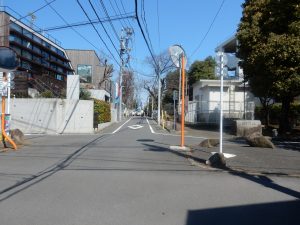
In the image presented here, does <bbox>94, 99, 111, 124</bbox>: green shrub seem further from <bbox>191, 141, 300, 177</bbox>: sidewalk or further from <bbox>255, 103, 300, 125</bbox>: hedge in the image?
<bbox>191, 141, 300, 177</bbox>: sidewalk

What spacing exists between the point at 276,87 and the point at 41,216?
18.3 m

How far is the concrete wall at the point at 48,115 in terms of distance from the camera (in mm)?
27797

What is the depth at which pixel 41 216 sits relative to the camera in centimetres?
654

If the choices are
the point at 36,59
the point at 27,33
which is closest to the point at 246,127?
the point at 27,33

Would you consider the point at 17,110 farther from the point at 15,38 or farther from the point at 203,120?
the point at 15,38

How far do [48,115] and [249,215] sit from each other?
884 inches

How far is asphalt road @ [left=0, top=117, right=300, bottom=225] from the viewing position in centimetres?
654

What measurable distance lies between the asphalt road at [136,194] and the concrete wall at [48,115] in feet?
48.9

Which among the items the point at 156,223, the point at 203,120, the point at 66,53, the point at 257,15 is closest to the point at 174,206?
the point at 156,223

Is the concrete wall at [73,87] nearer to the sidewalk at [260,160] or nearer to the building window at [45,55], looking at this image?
the sidewalk at [260,160]

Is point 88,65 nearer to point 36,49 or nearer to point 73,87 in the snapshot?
point 36,49

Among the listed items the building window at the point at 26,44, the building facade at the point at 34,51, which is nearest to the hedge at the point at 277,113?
the building facade at the point at 34,51

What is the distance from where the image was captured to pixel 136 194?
816cm

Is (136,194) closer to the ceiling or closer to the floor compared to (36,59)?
closer to the floor
